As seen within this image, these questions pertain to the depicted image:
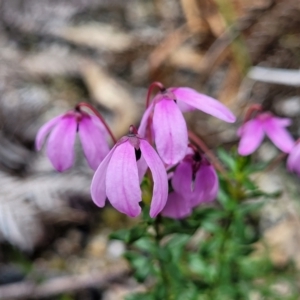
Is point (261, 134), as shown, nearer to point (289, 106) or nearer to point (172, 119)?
point (172, 119)

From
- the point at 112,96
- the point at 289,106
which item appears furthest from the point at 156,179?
the point at 112,96

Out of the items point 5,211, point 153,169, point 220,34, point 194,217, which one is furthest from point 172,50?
point 153,169

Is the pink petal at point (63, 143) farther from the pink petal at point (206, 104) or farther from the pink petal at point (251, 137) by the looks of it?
the pink petal at point (251, 137)

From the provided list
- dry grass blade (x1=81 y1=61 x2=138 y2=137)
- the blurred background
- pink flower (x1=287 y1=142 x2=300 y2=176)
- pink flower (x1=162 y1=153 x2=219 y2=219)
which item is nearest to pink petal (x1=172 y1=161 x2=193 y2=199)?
pink flower (x1=162 y1=153 x2=219 y2=219)

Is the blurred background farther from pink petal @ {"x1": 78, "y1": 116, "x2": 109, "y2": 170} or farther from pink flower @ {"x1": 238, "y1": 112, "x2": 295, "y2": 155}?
pink petal @ {"x1": 78, "y1": 116, "x2": 109, "y2": 170}

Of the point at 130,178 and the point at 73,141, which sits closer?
the point at 130,178

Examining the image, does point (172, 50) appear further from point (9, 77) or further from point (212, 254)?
point (212, 254)
